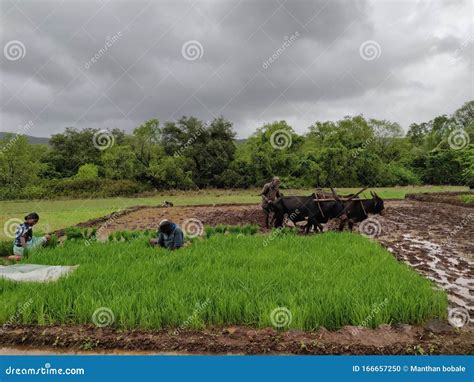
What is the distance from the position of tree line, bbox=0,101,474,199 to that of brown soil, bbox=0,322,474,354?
68.3 ft

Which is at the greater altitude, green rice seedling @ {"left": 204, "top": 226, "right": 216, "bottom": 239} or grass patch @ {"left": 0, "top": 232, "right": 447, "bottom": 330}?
green rice seedling @ {"left": 204, "top": 226, "right": 216, "bottom": 239}

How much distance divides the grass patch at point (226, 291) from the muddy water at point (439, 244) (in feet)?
1.96

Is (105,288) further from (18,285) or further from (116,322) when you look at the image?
(18,285)

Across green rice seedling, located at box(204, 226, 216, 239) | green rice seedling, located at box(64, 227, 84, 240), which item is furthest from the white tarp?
green rice seedling, located at box(204, 226, 216, 239)

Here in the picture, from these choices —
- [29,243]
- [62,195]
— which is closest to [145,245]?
[29,243]

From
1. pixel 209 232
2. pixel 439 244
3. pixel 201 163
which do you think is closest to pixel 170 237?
pixel 209 232

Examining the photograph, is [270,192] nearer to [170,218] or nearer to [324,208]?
[324,208]

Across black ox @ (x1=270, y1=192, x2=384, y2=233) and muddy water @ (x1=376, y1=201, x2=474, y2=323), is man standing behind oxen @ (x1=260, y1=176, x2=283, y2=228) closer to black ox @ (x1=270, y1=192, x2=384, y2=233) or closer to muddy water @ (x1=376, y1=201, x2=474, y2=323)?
black ox @ (x1=270, y1=192, x2=384, y2=233)

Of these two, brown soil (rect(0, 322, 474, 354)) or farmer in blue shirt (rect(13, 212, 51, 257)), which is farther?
farmer in blue shirt (rect(13, 212, 51, 257))

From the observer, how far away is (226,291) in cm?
471

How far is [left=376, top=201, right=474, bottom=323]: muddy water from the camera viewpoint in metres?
5.60

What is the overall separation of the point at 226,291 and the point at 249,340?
1023 millimetres

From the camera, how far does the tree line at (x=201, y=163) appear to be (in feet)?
88.8

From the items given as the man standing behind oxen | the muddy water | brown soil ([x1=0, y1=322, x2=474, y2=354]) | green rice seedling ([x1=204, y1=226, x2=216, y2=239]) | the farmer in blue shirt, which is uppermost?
the man standing behind oxen
